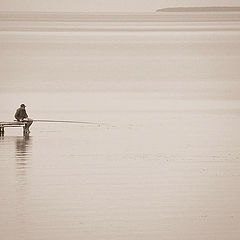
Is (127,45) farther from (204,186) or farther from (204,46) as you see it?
(204,186)

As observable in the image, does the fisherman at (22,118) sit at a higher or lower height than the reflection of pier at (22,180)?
higher

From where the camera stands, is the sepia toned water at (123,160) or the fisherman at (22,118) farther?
the fisherman at (22,118)

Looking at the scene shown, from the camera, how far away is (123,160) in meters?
9.42

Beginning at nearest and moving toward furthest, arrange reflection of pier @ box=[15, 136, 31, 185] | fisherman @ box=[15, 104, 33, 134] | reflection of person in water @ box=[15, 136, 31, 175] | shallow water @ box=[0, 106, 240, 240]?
1. shallow water @ box=[0, 106, 240, 240]
2. reflection of pier @ box=[15, 136, 31, 185]
3. reflection of person in water @ box=[15, 136, 31, 175]
4. fisherman @ box=[15, 104, 33, 134]

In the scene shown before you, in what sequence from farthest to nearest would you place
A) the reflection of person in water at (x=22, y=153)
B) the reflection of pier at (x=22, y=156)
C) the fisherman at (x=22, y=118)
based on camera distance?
1. the fisherman at (x=22, y=118)
2. the reflection of person in water at (x=22, y=153)
3. the reflection of pier at (x=22, y=156)

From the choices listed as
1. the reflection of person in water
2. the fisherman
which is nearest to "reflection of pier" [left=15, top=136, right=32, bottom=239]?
the reflection of person in water

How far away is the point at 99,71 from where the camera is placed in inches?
991

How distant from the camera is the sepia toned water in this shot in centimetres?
658

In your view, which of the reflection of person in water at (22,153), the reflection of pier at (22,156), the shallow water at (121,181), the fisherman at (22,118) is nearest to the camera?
the shallow water at (121,181)

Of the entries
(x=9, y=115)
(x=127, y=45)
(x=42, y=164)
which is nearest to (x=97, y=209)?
(x=42, y=164)

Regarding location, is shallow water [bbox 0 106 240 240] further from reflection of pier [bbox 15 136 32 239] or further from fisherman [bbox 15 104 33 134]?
fisherman [bbox 15 104 33 134]

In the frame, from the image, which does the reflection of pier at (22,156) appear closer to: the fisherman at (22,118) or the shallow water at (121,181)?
the shallow water at (121,181)

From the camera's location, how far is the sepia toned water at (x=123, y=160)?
21.6 feet

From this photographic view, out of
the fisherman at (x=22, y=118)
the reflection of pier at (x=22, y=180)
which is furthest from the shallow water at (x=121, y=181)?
the fisherman at (x=22, y=118)
